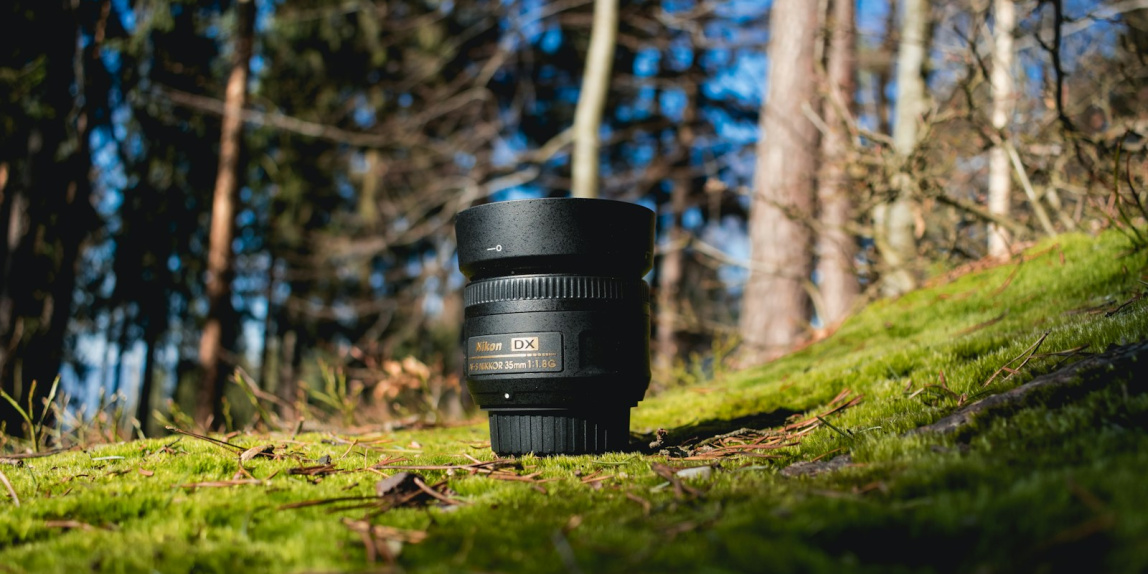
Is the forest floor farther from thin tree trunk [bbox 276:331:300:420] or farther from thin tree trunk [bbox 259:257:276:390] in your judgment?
thin tree trunk [bbox 276:331:300:420]

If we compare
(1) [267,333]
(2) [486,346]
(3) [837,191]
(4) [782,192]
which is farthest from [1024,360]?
(1) [267,333]

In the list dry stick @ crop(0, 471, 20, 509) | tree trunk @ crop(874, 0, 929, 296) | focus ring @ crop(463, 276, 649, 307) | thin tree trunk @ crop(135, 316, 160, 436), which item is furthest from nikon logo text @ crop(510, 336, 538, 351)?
thin tree trunk @ crop(135, 316, 160, 436)

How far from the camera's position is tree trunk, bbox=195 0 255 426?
444 inches

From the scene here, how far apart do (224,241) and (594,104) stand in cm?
653

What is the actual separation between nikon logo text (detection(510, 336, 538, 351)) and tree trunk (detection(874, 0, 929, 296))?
3.49m

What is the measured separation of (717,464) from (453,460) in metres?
0.95

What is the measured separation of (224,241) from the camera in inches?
467

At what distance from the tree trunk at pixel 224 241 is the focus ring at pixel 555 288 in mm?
9589

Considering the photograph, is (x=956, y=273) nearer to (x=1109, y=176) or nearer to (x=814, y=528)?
(x=1109, y=176)

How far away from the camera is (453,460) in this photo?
265 centimetres

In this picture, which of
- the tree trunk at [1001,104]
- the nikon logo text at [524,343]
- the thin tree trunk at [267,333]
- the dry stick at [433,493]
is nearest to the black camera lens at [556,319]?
the nikon logo text at [524,343]

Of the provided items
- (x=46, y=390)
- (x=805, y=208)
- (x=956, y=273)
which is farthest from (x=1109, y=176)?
(x=46, y=390)

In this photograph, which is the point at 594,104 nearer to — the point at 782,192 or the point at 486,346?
the point at 782,192

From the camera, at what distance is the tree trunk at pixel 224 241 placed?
37.0 feet
